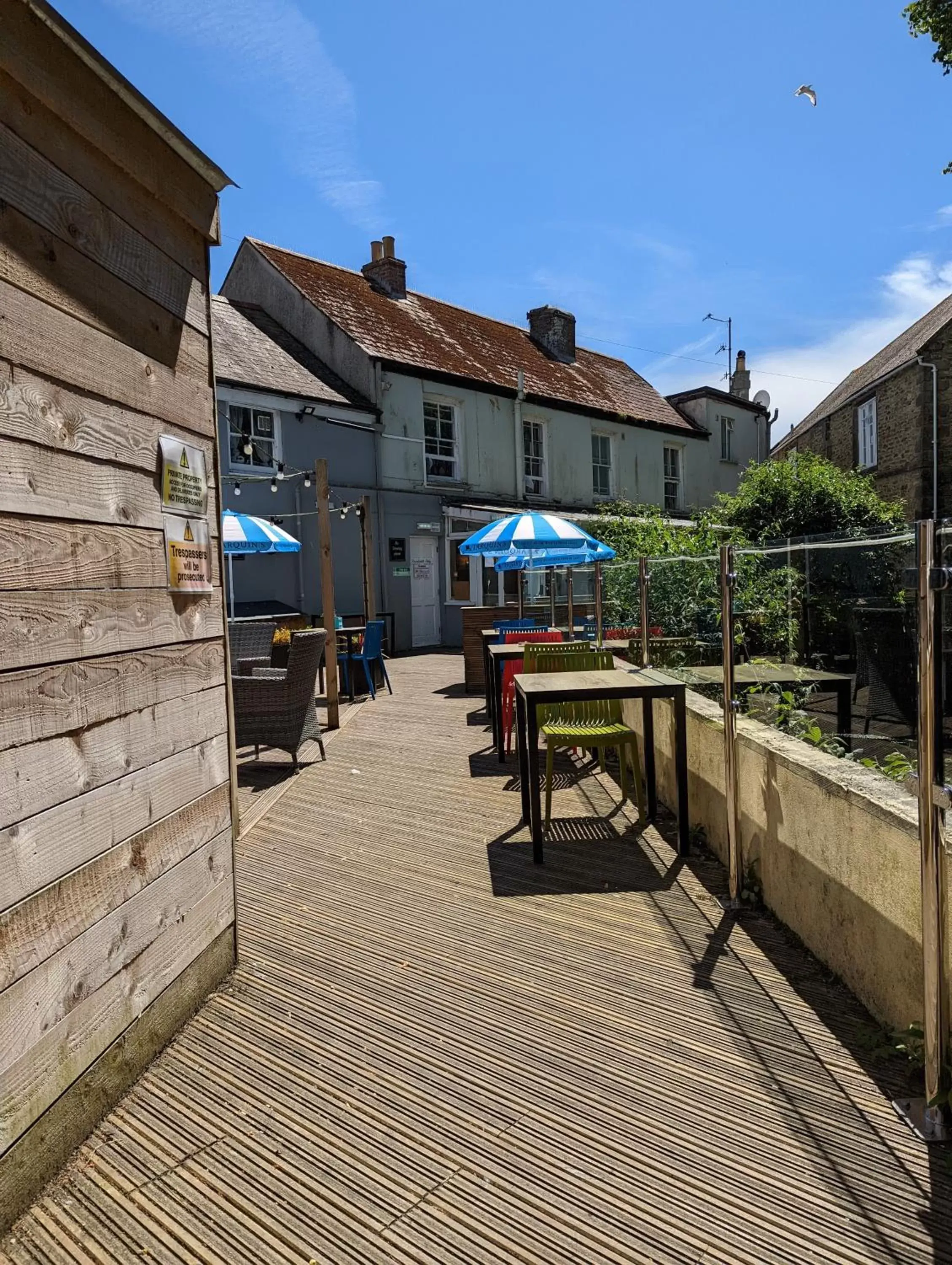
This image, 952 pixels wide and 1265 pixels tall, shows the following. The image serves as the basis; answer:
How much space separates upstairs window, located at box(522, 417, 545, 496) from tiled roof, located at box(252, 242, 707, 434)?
0.70 m

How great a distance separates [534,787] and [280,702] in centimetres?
237

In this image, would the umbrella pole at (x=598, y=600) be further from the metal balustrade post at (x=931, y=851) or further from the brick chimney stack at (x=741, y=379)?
the brick chimney stack at (x=741, y=379)

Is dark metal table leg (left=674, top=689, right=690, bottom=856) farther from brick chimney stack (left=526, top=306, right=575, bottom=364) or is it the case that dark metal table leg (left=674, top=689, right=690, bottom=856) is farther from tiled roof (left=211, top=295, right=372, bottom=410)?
brick chimney stack (left=526, top=306, right=575, bottom=364)

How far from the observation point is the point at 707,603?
234 inches

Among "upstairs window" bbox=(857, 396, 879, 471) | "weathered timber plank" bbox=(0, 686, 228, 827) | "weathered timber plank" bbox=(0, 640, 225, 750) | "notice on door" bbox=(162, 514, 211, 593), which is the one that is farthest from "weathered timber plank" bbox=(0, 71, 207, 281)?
"upstairs window" bbox=(857, 396, 879, 471)

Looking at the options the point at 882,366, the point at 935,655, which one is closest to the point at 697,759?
the point at 935,655

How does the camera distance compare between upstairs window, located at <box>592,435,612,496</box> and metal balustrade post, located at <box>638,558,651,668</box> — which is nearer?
metal balustrade post, located at <box>638,558,651,668</box>

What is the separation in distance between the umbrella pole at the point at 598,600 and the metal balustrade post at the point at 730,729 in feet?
11.1

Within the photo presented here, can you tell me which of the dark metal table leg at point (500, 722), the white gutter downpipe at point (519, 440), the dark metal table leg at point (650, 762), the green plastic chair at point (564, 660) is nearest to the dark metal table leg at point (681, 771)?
the dark metal table leg at point (650, 762)

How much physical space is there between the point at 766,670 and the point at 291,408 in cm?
1235

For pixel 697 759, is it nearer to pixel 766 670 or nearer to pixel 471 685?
pixel 766 670

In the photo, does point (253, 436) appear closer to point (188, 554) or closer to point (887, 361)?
point (188, 554)

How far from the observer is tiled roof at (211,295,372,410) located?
1445 cm

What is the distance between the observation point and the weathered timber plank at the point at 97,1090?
194 centimetres
